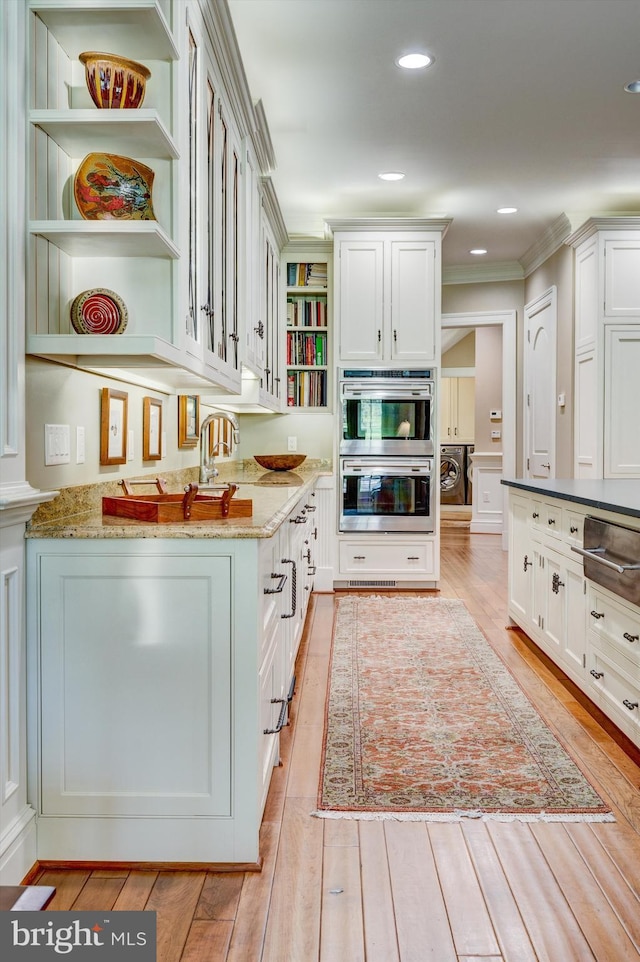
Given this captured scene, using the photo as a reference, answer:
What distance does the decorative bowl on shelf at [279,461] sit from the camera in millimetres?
4527

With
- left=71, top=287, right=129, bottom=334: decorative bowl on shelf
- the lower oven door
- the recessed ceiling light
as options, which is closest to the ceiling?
the recessed ceiling light

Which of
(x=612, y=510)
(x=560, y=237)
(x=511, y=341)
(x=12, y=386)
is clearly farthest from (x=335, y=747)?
(x=511, y=341)

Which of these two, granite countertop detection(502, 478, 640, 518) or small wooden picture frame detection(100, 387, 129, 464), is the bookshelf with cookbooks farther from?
small wooden picture frame detection(100, 387, 129, 464)

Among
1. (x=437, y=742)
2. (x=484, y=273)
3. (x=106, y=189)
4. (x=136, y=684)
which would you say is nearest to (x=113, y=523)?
(x=136, y=684)

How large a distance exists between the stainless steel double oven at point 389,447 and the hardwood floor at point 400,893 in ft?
9.92

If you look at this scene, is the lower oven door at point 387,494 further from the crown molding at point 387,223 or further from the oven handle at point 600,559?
the oven handle at point 600,559

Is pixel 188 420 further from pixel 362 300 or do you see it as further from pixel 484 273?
pixel 484 273

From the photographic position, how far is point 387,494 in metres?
5.20

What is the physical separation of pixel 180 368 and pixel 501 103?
8.80 ft

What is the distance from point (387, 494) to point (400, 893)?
3.63 meters

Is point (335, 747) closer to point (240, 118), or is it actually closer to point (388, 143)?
point (240, 118)

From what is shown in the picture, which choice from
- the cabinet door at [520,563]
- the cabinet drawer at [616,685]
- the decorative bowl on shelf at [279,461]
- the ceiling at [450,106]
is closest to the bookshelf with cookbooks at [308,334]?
the ceiling at [450,106]

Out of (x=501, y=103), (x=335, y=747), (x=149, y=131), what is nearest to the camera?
(x=149, y=131)

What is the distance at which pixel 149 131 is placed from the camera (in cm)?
179
